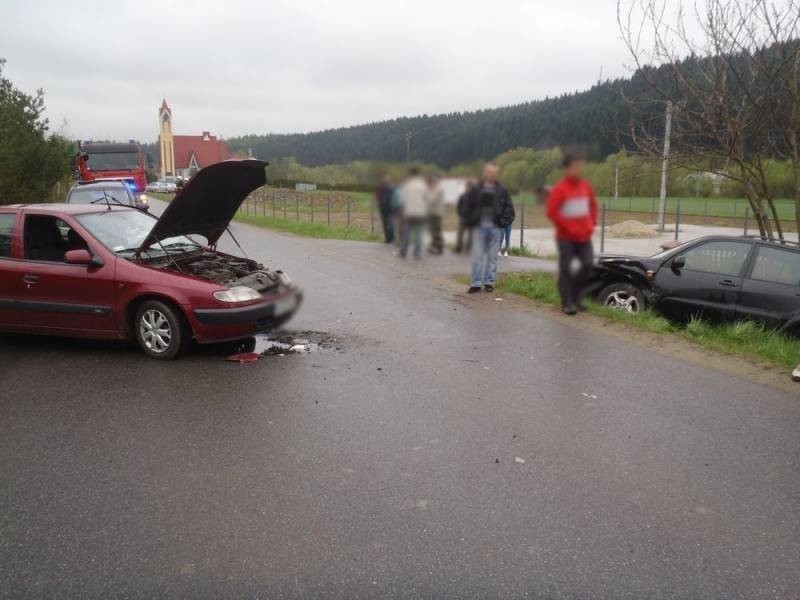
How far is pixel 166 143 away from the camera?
3369 millimetres

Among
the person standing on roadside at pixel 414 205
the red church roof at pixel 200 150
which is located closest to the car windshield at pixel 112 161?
the red church roof at pixel 200 150

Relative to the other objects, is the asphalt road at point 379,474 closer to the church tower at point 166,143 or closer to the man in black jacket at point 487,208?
the church tower at point 166,143

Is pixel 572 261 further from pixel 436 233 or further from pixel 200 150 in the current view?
pixel 200 150

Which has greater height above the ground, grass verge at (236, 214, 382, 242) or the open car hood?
the open car hood

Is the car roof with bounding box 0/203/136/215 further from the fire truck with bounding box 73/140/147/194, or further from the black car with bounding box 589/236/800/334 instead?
the black car with bounding box 589/236/800/334

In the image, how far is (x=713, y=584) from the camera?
21.8 feet

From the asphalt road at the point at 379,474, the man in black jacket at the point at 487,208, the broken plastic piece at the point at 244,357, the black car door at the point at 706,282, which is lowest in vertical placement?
the asphalt road at the point at 379,474

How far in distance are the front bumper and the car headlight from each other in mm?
71

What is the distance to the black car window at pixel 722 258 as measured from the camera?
7.95 metres

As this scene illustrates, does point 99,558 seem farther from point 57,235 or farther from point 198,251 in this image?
point 57,235

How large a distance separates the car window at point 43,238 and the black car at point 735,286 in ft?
26.5

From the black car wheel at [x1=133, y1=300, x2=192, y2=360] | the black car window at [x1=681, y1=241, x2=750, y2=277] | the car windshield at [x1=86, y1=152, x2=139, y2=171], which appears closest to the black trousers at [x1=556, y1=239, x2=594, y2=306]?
the car windshield at [x1=86, y1=152, x2=139, y2=171]

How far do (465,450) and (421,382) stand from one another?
100 inches

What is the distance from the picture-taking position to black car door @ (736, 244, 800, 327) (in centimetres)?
1072
